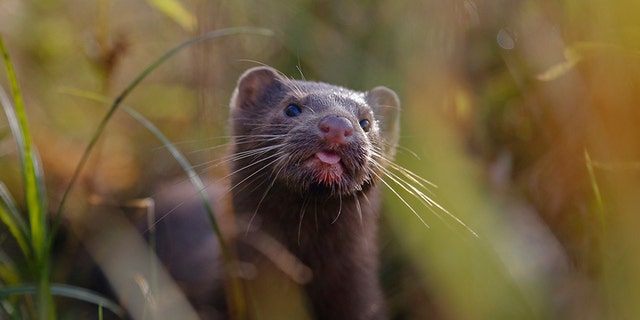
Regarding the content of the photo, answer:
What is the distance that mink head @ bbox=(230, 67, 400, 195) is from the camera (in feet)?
9.14

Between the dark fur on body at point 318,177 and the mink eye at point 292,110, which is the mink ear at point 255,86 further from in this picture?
the mink eye at point 292,110

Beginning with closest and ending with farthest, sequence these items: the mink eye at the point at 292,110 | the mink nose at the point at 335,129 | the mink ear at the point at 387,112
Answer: the mink nose at the point at 335,129, the mink eye at the point at 292,110, the mink ear at the point at 387,112

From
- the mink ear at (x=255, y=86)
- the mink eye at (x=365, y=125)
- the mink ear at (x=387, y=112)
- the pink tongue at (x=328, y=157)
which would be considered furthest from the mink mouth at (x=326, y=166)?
the mink ear at (x=255, y=86)

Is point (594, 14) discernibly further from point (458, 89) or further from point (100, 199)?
point (100, 199)

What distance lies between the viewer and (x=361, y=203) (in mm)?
3402

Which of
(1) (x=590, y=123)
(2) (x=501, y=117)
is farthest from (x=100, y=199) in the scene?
(1) (x=590, y=123)

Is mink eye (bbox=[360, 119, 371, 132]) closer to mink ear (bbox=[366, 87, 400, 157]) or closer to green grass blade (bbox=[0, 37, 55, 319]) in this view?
mink ear (bbox=[366, 87, 400, 157])

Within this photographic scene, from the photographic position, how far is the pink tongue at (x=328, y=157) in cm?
278

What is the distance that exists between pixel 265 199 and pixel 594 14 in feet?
5.04

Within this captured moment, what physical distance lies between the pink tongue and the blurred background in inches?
17.2

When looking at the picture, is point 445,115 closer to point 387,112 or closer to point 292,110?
point 387,112

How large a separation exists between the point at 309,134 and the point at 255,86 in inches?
36.9

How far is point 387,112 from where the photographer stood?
3617mm

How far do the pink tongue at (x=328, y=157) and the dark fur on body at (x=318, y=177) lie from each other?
0.05 feet
